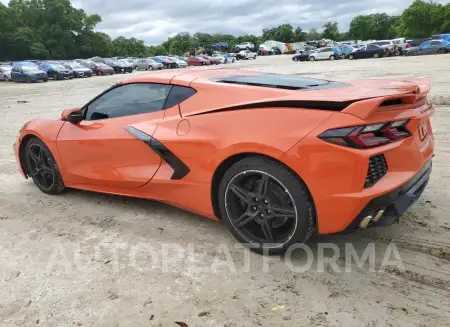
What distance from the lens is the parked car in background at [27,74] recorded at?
30922mm

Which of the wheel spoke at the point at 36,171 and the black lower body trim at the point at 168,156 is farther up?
the black lower body trim at the point at 168,156

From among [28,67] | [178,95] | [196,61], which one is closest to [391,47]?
[196,61]

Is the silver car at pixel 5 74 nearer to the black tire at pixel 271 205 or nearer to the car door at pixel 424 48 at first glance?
the car door at pixel 424 48

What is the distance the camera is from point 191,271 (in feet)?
9.86

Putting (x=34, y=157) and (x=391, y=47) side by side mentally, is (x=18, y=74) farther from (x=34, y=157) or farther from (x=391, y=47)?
(x=391, y=47)

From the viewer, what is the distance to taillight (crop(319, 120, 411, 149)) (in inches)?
103

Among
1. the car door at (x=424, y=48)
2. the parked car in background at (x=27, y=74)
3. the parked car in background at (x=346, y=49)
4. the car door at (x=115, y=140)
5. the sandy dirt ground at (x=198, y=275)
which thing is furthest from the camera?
the parked car in background at (x=346, y=49)

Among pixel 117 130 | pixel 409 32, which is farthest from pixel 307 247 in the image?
pixel 409 32

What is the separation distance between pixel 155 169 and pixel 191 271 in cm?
101

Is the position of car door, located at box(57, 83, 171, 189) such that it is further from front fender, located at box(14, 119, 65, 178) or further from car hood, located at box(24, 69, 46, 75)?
car hood, located at box(24, 69, 46, 75)

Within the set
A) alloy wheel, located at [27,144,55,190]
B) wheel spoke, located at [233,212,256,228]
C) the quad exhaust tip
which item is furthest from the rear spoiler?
alloy wheel, located at [27,144,55,190]

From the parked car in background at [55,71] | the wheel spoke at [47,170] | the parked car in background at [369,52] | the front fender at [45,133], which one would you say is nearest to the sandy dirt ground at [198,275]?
the wheel spoke at [47,170]

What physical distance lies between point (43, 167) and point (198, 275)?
2655 mm

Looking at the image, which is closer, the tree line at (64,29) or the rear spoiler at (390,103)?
the rear spoiler at (390,103)
